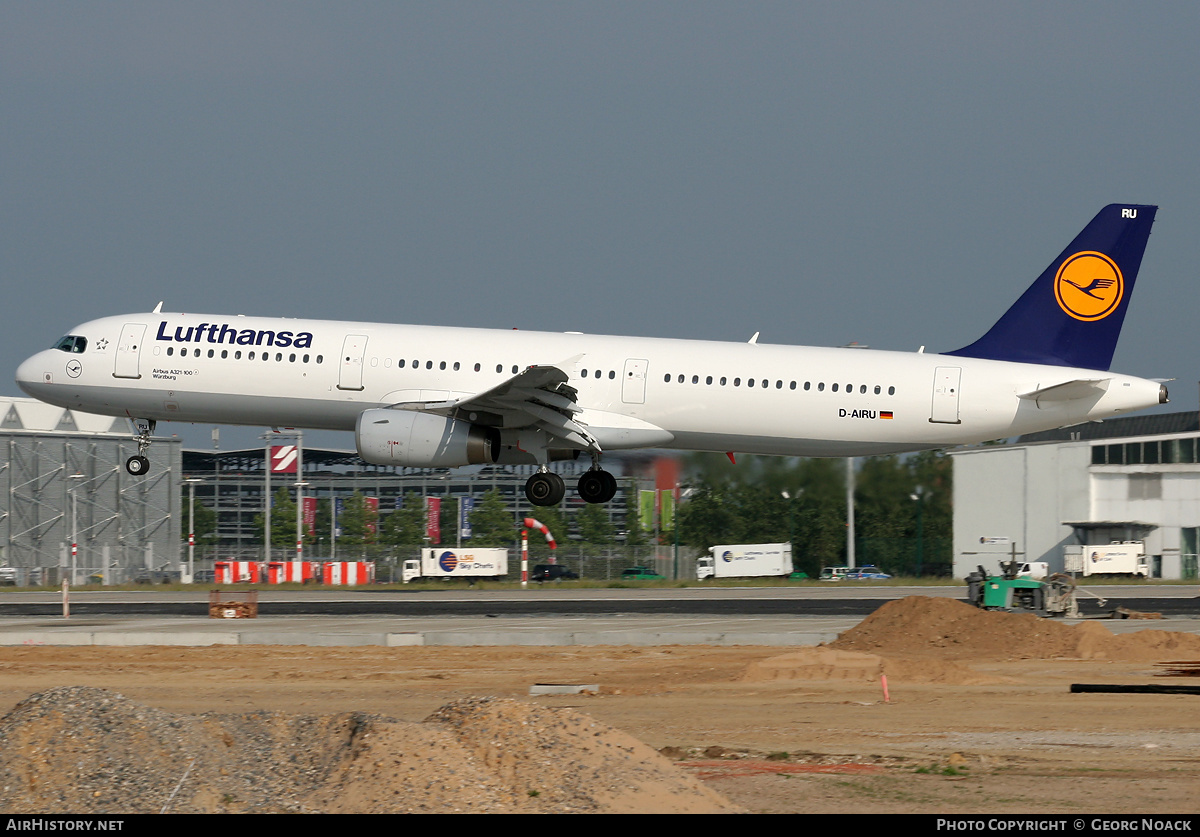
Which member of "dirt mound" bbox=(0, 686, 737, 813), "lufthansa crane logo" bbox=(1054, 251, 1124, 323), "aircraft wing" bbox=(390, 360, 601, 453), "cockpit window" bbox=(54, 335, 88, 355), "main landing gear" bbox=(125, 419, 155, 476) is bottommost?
"dirt mound" bbox=(0, 686, 737, 813)

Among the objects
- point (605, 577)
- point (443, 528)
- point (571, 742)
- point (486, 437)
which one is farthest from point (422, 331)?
point (443, 528)

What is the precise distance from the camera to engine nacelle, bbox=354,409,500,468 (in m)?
32.7

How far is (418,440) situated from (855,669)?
45.5 ft

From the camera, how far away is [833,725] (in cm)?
1734

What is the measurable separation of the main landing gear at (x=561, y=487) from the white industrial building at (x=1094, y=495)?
38.3 metres

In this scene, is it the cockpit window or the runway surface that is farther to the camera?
the cockpit window

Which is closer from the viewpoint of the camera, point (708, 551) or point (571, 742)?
point (571, 742)

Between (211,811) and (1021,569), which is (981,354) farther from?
(211,811)

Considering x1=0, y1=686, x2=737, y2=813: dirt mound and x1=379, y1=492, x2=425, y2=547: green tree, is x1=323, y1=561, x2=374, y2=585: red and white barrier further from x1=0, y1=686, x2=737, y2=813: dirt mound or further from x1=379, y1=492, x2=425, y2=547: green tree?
x1=0, y1=686, x2=737, y2=813: dirt mound

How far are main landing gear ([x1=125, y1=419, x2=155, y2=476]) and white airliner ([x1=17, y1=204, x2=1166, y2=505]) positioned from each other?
1.93ft

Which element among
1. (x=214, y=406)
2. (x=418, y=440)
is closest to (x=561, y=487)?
(x=418, y=440)

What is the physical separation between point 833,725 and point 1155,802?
5742 millimetres

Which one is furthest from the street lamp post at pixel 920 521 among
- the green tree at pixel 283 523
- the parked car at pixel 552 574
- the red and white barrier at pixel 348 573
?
the green tree at pixel 283 523

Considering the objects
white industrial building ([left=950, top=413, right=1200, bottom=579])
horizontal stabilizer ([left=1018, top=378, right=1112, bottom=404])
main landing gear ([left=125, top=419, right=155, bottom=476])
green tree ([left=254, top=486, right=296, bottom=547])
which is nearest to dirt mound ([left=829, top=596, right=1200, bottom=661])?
horizontal stabilizer ([left=1018, top=378, right=1112, bottom=404])
